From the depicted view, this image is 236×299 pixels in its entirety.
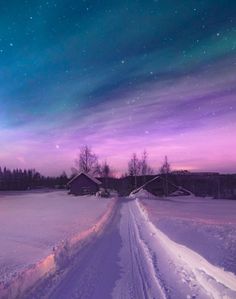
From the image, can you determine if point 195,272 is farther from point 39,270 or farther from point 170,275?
point 39,270

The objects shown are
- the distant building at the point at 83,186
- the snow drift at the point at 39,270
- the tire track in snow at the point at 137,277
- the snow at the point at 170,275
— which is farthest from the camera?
the distant building at the point at 83,186

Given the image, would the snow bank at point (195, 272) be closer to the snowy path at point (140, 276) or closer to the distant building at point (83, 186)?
the snowy path at point (140, 276)

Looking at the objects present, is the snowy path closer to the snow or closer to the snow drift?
the snow

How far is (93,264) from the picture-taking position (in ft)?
34.6

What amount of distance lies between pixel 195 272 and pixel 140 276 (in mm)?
1249

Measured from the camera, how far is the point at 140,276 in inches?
358

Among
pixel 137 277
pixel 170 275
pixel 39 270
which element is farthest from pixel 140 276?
pixel 39 270

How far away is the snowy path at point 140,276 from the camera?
24.3 ft

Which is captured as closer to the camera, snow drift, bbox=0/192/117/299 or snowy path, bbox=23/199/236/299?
snow drift, bbox=0/192/117/299

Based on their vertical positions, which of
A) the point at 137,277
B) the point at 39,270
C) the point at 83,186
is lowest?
the point at 137,277

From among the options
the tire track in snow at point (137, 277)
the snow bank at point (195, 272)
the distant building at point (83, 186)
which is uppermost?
the distant building at point (83, 186)

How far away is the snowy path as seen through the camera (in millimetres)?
7414

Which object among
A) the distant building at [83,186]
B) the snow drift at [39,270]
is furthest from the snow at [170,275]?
the distant building at [83,186]

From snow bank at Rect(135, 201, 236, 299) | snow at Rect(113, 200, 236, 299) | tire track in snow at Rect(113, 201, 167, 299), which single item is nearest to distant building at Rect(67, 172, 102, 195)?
tire track in snow at Rect(113, 201, 167, 299)
